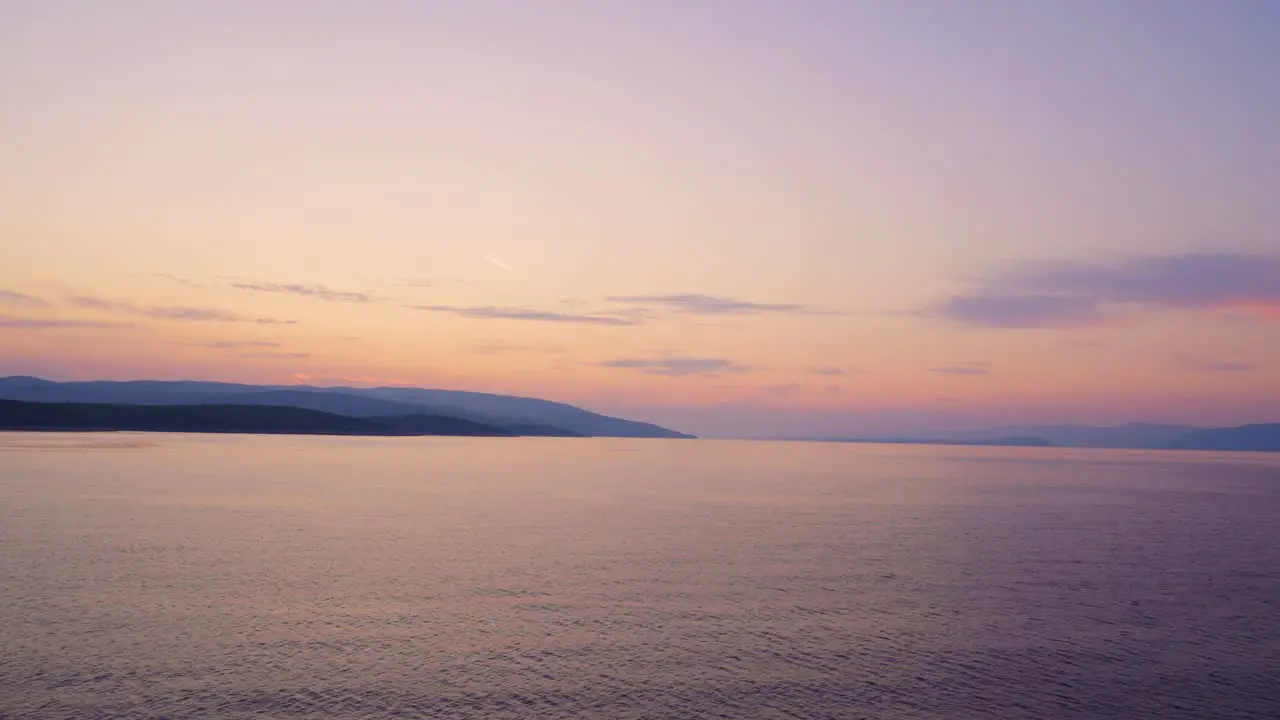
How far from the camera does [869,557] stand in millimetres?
65750

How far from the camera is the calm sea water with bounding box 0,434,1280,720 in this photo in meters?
33.0

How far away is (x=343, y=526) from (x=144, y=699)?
161 ft

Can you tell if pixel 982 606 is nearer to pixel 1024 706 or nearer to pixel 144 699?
pixel 1024 706

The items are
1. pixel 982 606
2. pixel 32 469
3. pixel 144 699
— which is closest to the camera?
pixel 144 699

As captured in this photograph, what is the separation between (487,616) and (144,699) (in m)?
16.6

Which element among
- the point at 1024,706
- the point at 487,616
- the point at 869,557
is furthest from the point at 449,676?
the point at 869,557

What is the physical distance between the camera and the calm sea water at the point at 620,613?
3300 cm

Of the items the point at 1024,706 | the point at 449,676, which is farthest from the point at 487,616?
the point at 1024,706

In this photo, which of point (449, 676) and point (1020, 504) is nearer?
point (449, 676)

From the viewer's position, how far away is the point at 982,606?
4944 centimetres

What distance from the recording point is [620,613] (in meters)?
45.6

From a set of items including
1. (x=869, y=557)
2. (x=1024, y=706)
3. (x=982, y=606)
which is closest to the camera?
(x=1024, y=706)

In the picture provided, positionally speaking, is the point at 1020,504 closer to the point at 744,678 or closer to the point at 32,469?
the point at 744,678

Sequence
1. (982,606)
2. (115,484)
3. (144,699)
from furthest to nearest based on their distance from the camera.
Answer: (115,484), (982,606), (144,699)
